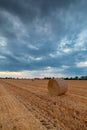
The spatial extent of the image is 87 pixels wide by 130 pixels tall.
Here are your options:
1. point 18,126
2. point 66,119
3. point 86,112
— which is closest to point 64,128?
point 66,119

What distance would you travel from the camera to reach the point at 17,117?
7.39 meters

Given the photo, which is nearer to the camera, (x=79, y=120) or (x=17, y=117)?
(x=79, y=120)

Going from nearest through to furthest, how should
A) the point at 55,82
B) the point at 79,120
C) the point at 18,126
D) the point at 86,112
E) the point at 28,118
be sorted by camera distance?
the point at 18,126 → the point at 79,120 → the point at 28,118 → the point at 86,112 → the point at 55,82

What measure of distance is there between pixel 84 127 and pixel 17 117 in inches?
104

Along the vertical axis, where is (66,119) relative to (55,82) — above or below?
below

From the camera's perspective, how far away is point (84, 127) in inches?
235

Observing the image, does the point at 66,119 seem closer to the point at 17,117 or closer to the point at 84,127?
the point at 84,127

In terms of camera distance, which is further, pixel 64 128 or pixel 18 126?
pixel 18 126

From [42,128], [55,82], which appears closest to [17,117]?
[42,128]

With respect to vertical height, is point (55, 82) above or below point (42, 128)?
above

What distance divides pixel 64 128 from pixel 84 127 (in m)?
0.63

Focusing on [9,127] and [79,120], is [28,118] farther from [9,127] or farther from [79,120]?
[79,120]

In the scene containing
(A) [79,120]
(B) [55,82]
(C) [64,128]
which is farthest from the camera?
(B) [55,82]

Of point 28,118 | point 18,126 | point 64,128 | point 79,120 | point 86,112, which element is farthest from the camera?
point 86,112
